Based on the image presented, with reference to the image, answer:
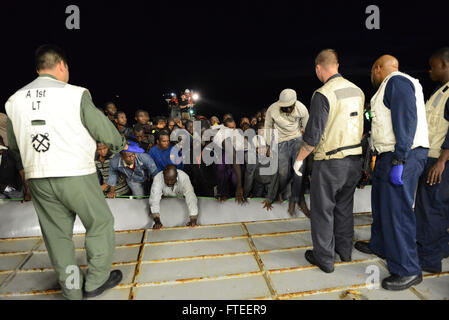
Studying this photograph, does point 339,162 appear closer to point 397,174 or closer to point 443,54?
point 397,174

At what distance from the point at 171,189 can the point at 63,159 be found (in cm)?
173

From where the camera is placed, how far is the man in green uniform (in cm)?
162

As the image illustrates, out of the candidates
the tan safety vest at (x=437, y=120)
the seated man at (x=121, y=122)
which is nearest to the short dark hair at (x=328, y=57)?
the tan safety vest at (x=437, y=120)

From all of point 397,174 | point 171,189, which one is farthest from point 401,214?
point 171,189

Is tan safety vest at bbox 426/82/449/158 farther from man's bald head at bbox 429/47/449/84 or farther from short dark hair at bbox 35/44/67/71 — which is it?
short dark hair at bbox 35/44/67/71

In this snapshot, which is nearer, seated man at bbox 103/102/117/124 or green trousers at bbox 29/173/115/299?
green trousers at bbox 29/173/115/299

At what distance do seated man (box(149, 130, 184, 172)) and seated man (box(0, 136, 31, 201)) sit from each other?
1790 millimetres

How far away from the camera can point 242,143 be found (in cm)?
383

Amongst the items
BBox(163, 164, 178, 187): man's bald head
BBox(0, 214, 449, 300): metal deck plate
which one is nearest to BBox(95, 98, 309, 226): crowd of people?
BBox(163, 164, 178, 187): man's bald head

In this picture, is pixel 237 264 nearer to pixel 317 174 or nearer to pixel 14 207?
pixel 317 174

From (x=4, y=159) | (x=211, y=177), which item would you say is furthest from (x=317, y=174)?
(x=4, y=159)

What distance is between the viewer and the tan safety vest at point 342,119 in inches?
77.0

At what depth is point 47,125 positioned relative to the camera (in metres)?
1.63

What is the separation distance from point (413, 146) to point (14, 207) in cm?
416
